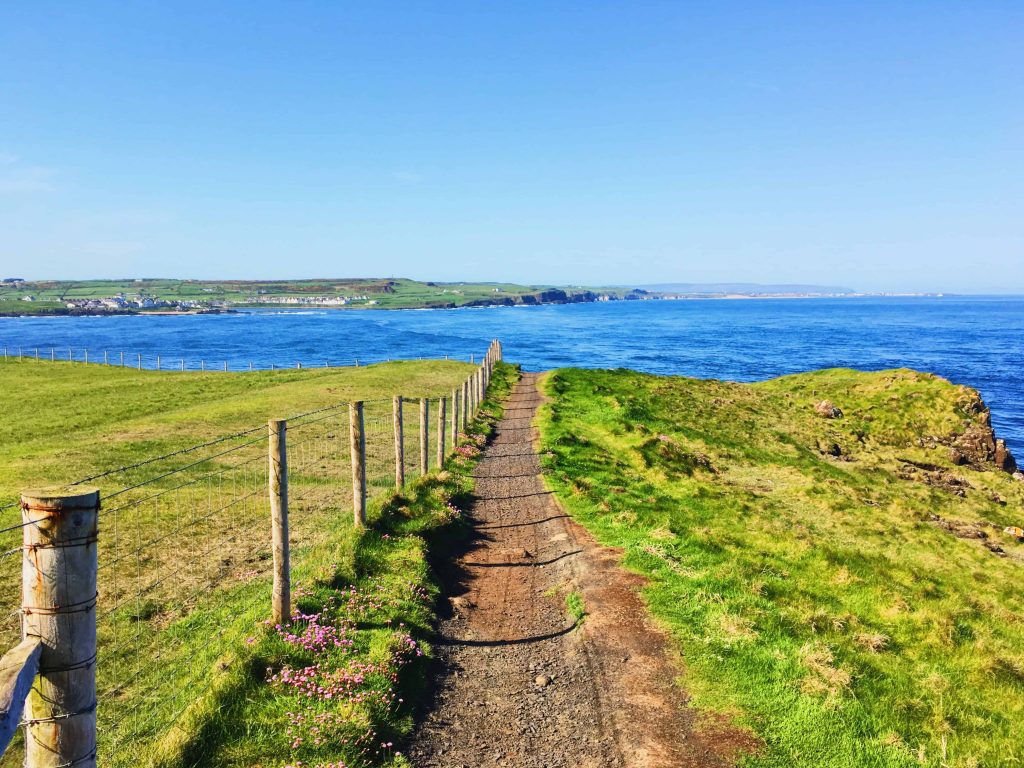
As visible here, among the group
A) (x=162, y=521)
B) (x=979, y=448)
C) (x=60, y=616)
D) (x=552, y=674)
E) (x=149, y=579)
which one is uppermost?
(x=60, y=616)

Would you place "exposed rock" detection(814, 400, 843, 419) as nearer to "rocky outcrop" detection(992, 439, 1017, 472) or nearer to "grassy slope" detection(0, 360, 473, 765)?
"rocky outcrop" detection(992, 439, 1017, 472)

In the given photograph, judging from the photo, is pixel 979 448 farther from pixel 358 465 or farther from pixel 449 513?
pixel 358 465

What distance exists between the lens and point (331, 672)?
805cm

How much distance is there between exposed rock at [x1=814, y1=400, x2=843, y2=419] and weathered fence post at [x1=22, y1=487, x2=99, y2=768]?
43.2 meters

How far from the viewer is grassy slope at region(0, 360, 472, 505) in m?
21.4

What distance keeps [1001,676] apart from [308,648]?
10.1 meters

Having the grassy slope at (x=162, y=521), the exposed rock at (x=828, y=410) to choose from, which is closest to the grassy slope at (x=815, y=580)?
the exposed rock at (x=828, y=410)

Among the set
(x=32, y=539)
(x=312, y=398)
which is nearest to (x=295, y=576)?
(x=32, y=539)

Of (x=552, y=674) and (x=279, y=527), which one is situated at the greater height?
(x=279, y=527)

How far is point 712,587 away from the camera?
1161cm

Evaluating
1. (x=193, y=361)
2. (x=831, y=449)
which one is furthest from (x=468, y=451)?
(x=193, y=361)

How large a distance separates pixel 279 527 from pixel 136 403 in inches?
1283

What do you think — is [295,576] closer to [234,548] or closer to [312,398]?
[234,548]

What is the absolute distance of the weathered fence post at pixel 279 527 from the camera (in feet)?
29.6
